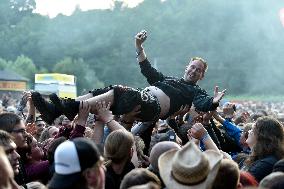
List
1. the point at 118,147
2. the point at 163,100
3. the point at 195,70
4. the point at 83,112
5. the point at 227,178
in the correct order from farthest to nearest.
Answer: the point at 195,70, the point at 163,100, the point at 83,112, the point at 118,147, the point at 227,178

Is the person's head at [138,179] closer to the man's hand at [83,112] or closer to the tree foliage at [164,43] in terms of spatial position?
the man's hand at [83,112]

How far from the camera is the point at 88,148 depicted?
320 cm

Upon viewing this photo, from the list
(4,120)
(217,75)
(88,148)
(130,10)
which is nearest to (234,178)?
(88,148)

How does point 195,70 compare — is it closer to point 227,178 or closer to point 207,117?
point 207,117

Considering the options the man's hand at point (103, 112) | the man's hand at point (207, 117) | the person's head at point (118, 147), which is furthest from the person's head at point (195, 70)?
the person's head at point (118, 147)

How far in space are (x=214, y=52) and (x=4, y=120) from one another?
5028 centimetres

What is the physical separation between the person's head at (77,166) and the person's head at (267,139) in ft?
7.14

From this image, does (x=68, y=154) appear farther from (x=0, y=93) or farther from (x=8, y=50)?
(x=8, y=50)

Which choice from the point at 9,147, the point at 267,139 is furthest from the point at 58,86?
the point at 9,147

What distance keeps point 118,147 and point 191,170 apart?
1.36m

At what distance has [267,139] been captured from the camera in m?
5.05

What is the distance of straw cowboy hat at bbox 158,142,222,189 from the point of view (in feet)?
11.3

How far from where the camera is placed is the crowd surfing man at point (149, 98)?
6.15 metres

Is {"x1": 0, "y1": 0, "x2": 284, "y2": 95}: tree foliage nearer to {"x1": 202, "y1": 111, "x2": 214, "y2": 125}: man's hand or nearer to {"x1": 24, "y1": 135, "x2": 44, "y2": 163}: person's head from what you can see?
{"x1": 202, "y1": 111, "x2": 214, "y2": 125}: man's hand
